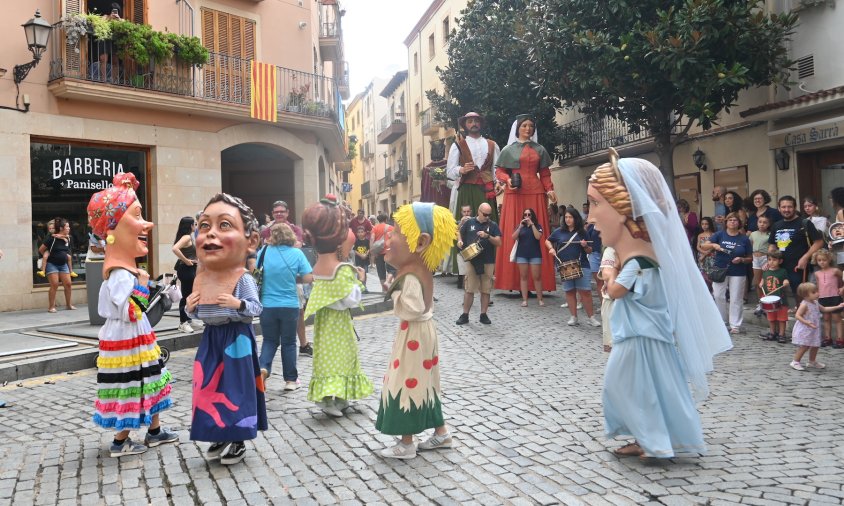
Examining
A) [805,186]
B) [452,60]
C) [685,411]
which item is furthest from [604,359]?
[452,60]

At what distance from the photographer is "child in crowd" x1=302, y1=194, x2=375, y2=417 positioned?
5.43 m

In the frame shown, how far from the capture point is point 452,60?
1970 cm

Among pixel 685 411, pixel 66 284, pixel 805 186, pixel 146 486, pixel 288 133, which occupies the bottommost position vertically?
pixel 146 486

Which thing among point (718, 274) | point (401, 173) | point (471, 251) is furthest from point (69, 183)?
point (401, 173)

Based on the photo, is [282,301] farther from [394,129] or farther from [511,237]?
[394,129]

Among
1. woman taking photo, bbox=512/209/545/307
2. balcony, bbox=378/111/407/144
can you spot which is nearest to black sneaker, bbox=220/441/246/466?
woman taking photo, bbox=512/209/545/307

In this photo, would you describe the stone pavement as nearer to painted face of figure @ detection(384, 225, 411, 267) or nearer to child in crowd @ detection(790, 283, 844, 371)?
child in crowd @ detection(790, 283, 844, 371)

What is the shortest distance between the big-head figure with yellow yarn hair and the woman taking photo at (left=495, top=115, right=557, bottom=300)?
7409 mm

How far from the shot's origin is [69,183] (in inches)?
531

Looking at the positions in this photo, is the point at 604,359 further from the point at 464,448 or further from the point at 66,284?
the point at 66,284

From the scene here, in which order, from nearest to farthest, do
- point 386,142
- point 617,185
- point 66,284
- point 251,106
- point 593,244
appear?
point 617,185, point 593,244, point 66,284, point 251,106, point 386,142

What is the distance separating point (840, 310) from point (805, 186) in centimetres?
570

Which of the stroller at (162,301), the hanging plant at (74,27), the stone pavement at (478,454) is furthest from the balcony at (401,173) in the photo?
the stroller at (162,301)

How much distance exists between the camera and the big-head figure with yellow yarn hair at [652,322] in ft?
14.0
